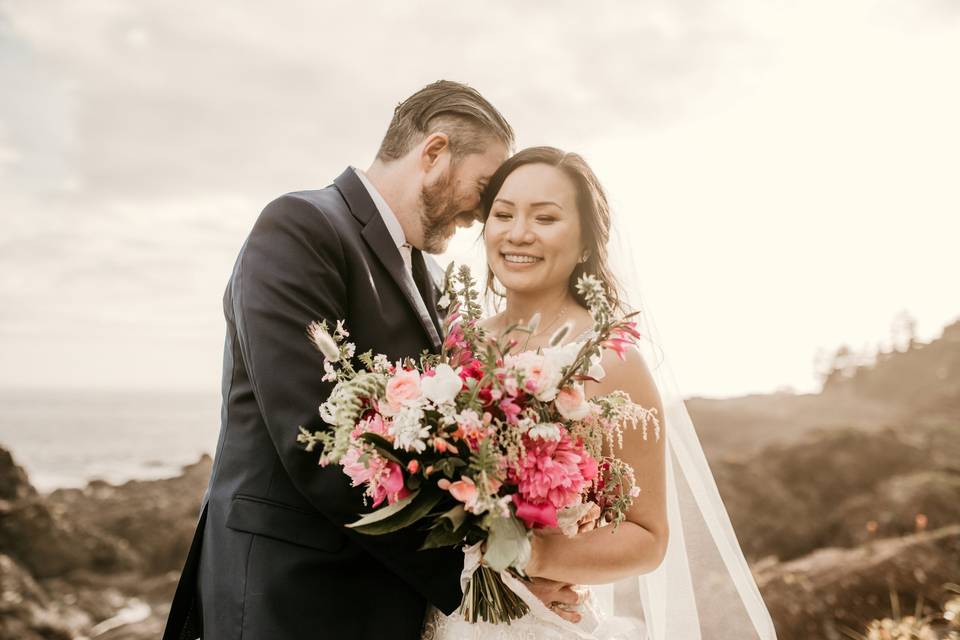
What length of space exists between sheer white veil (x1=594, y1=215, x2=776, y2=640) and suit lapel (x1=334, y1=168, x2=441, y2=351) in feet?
3.40

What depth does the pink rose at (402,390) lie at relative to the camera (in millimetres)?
1893

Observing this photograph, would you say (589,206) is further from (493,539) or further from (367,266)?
(493,539)

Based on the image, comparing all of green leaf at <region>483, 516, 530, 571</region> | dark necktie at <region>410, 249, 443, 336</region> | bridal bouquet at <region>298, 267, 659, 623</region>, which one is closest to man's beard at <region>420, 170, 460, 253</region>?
dark necktie at <region>410, 249, 443, 336</region>

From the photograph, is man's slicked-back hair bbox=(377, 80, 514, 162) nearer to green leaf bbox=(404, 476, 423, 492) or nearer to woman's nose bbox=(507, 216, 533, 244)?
woman's nose bbox=(507, 216, 533, 244)

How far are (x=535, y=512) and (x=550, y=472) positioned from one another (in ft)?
0.42

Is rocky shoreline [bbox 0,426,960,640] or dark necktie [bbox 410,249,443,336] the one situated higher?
dark necktie [bbox 410,249,443,336]

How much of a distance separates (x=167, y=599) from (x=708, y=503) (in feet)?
28.5

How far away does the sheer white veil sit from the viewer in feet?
10.6

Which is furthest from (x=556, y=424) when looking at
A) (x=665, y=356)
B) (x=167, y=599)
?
(x=167, y=599)

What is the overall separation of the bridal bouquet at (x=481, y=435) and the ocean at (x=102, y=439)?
22153 mm

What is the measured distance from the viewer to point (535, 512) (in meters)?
1.93

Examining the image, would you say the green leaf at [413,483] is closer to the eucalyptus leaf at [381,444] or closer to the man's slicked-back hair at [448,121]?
the eucalyptus leaf at [381,444]

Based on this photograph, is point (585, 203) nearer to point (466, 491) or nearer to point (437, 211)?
point (437, 211)

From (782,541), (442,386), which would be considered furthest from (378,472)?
(782,541)
